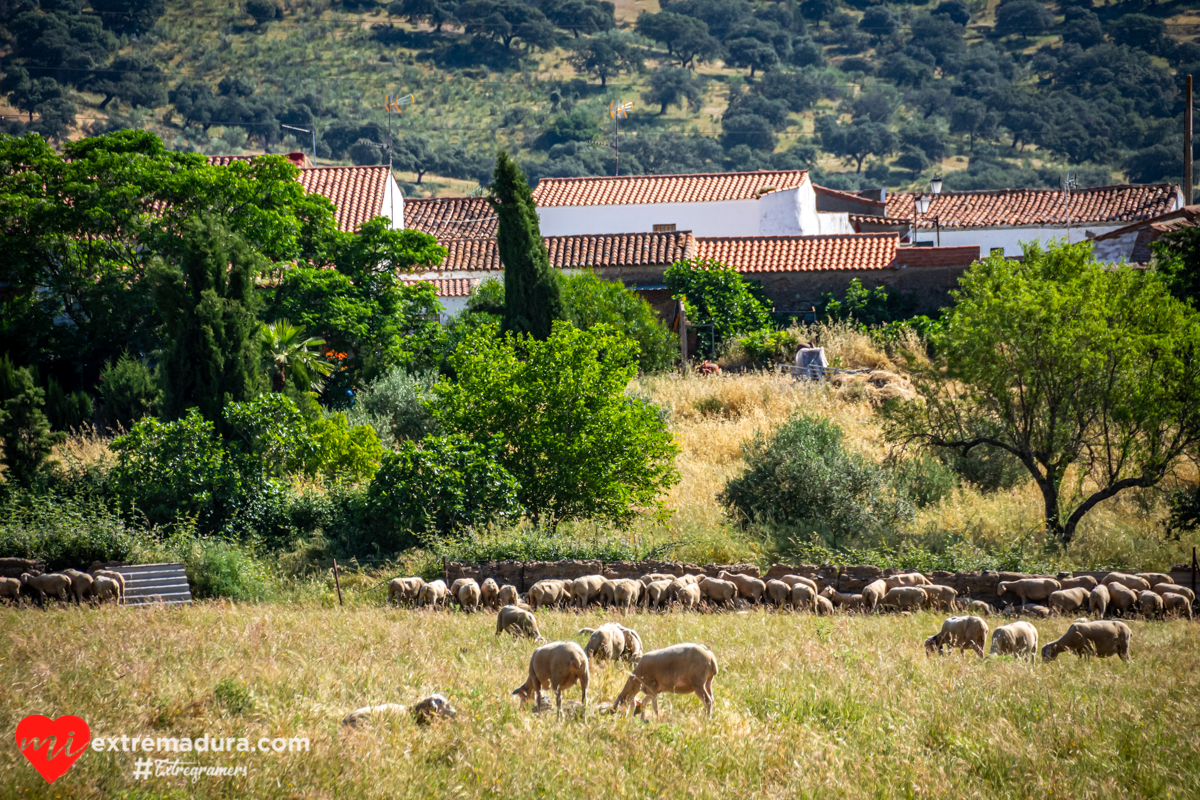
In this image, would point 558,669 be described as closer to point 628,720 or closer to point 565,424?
point 628,720

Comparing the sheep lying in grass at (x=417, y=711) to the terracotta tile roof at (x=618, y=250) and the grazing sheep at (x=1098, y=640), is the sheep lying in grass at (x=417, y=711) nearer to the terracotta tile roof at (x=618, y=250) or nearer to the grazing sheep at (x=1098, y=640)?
the grazing sheep at (x=1098, y=640)

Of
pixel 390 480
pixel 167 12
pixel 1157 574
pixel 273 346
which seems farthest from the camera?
pixel 167 12

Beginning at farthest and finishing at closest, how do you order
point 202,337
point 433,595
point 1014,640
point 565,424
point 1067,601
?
point 202,337
point 565,424
point 433,595
point 1067,601
point 1014,640

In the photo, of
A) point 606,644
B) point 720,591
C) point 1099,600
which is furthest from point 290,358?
point 1099,600

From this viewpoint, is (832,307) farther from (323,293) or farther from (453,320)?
(323,293)

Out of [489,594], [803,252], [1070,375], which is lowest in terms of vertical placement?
[489,594]

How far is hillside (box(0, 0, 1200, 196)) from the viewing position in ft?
317

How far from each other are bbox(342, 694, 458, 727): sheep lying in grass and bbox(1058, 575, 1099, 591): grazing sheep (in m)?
9.51

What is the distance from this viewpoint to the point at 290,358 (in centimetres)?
2680

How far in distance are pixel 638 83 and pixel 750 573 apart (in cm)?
11581

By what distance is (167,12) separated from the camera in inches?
5325

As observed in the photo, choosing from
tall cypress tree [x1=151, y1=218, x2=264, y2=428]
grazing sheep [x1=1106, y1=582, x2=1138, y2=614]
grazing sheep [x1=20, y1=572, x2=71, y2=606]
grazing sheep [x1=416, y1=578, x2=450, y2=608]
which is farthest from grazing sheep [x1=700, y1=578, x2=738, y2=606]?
tall cypress tree [x1=151, y1=218, x2=264, y2=428]

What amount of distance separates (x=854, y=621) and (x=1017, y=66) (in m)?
130

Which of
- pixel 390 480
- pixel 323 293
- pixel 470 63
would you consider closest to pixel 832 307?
pixel 323 293
